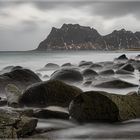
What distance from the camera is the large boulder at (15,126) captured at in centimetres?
383

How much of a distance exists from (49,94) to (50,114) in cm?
104

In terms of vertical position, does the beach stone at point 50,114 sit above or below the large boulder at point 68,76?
below

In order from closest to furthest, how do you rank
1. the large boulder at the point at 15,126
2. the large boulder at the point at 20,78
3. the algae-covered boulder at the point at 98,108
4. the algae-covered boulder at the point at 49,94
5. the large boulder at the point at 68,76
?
the large boulder at the point at 15,126 → the algae-covered boulder at the point at 98,108 → the algae-covered boulder at the point at 49,94 → the large boulder at the point at 20,78 → the large boulder at the point at 68,76

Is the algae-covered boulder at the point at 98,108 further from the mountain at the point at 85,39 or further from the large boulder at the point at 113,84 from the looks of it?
the mountain at the point at 85,39

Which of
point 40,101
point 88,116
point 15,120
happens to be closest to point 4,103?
point 40,101

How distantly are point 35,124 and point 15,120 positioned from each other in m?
0.41

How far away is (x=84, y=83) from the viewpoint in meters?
9.45

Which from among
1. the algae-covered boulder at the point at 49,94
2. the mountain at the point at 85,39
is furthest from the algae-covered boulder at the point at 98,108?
the mountain at the point at 85,39

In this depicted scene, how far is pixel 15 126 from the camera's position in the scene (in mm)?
4086

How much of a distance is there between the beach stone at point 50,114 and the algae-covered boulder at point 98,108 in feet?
0.47

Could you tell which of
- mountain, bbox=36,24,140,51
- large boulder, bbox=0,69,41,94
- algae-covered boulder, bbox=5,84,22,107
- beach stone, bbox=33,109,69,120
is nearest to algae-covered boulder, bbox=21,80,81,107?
algae-covered boulder, bbox=5,84,22,107

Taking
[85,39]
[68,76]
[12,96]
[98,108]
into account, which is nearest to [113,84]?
[68,76]

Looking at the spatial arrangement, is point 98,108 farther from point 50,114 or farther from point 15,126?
point 15,126

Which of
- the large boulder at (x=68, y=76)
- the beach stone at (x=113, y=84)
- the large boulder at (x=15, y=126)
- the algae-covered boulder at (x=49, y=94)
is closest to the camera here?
the large boulder at (x=15, y=126)
